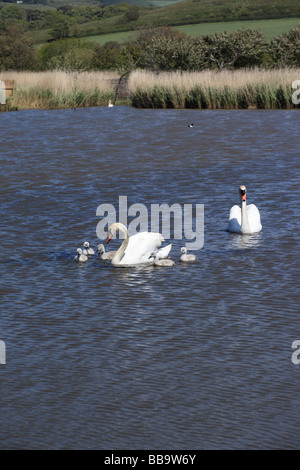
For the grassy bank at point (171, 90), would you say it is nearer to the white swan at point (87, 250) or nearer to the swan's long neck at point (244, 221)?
the swan's long neck at point (244, 221)

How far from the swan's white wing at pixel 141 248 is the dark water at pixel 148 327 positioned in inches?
9.4

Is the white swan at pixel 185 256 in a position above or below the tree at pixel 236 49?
below

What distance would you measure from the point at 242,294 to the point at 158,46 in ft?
141

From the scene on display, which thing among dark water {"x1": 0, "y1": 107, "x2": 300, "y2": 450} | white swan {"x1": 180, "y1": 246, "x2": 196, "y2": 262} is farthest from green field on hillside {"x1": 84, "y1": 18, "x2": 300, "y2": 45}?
white swan {"x1": 180, "y1": 246, "x2": 196, "y2": 262}

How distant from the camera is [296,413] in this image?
21.9ft

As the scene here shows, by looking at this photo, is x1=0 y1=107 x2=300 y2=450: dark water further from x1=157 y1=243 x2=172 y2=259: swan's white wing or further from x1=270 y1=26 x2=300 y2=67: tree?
x1=270 y1=26 x2=300 y2=67: tree

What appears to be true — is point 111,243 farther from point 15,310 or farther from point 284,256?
point 15,310

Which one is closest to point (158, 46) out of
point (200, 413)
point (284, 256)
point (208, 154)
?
point (208, 154)

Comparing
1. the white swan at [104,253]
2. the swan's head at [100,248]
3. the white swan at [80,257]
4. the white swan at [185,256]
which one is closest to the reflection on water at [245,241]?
the white swan at [185,256]

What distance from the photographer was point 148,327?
8773mm

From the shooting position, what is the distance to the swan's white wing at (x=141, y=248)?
11.4 m

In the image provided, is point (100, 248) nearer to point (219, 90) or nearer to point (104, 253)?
point (104, 253)

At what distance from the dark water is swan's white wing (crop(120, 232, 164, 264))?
240mm

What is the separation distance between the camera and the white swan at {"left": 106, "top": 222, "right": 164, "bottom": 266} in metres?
11.4
